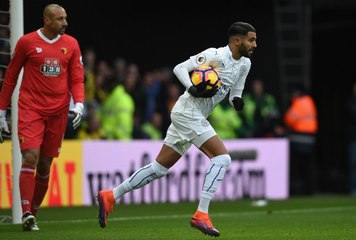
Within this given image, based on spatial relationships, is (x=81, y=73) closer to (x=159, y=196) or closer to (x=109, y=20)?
(x=159, y=196)

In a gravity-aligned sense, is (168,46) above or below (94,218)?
above

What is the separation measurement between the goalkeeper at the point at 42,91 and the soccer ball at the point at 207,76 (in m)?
1.39

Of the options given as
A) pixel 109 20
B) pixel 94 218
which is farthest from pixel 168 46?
pixel 94 218

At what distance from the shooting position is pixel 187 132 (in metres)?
10.6

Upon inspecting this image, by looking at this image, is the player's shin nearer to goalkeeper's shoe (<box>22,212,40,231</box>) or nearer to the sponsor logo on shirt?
goalkeeper's shoe (<box>22,212,40,231</box>)

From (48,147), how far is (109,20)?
33.3 ft

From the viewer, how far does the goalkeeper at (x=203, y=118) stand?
10469mm

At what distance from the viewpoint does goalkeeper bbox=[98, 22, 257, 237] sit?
10.5 meters

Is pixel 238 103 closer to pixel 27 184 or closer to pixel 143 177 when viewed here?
pixel 143 177

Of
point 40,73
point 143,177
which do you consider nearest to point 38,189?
point 40,73

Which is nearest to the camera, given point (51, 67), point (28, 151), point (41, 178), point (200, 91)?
point (200, 91)

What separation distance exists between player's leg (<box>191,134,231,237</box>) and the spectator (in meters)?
10.7

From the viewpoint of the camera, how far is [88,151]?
56.0 ft

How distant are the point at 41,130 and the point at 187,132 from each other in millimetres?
1563
